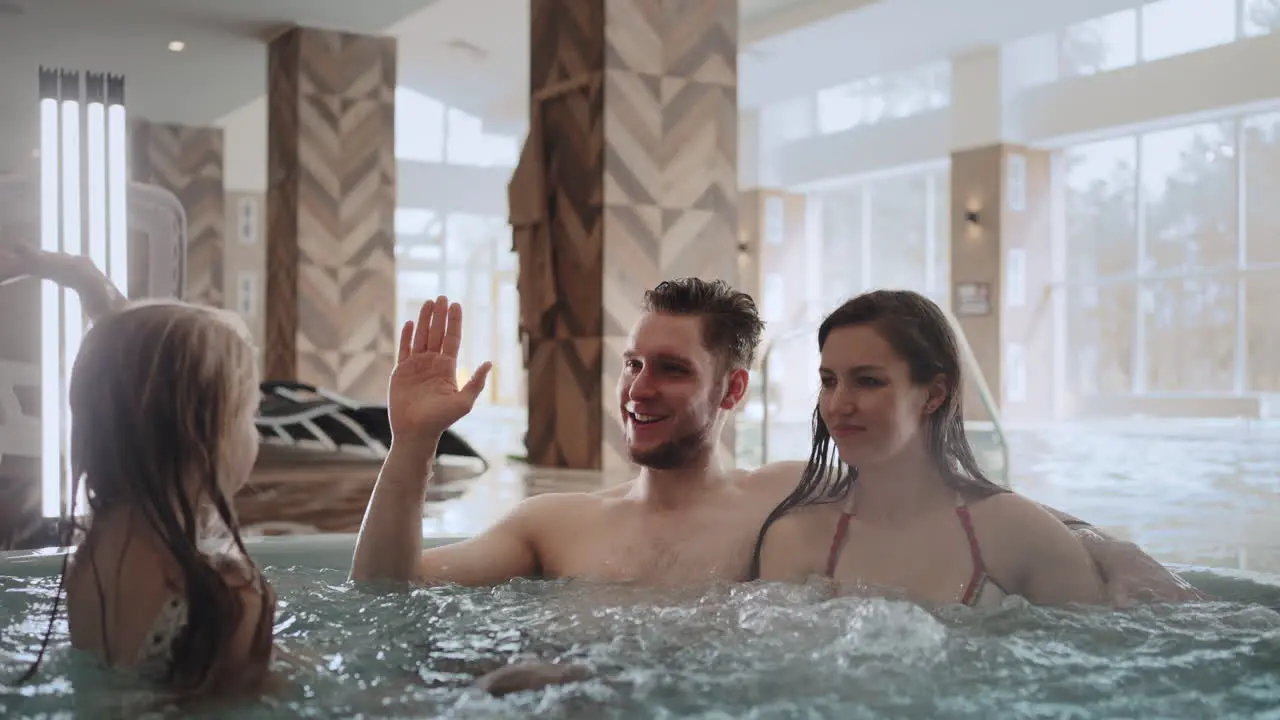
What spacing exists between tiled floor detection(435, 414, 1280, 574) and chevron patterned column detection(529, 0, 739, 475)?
650mm

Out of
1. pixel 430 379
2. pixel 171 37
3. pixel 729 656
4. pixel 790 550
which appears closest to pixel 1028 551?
pixel 790 550

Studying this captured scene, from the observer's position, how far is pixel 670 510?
2584 mm

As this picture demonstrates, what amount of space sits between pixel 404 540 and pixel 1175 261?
13912 millimetres

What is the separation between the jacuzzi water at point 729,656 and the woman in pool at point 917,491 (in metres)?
0.07

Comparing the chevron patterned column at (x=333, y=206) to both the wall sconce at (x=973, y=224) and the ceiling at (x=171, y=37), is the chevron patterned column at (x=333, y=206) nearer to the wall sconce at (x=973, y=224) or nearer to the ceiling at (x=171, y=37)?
the ceiling at (x=171, y=37)

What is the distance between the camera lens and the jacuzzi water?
1662mm

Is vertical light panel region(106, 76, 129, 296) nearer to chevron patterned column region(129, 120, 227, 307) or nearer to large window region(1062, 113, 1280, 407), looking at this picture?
chevron patterned column region(129, 120, 227, 307)

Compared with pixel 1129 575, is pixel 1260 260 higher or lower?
higher

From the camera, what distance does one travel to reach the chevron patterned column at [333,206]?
36.2 feet

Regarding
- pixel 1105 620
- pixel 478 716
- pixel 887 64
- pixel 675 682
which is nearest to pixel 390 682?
pixel 478 716

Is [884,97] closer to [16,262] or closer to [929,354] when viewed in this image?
[929,354]

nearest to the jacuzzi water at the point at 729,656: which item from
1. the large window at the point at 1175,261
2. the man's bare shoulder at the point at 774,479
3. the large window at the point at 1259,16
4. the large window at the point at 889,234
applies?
the man's bare shoulder at the point at 774,479

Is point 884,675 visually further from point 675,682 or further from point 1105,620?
point 1105,620

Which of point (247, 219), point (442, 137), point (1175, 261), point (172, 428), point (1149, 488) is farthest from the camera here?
point (442, 137)
